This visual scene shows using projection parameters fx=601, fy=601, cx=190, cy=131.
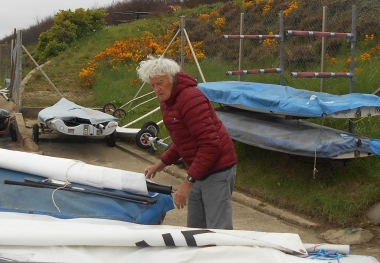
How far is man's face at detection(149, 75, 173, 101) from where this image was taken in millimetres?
4305

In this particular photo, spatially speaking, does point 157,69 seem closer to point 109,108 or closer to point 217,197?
point 217,197

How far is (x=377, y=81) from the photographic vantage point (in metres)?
9.48

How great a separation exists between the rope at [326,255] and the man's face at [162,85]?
1502 mm

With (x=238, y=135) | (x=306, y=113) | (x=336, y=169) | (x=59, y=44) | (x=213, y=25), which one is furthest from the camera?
(x=59, y=44)

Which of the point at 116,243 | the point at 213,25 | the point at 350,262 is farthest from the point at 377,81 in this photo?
the point at 213,25

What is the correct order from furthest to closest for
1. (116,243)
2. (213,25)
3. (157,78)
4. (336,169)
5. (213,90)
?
(213,25) → (213,90) → (336,169) → (157,78) → (116,243)

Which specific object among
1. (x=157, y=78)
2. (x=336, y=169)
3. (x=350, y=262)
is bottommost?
(x=336, y=169)

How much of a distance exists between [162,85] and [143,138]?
657cm

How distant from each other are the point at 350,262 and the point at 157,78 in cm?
181

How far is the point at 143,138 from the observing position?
10.8m

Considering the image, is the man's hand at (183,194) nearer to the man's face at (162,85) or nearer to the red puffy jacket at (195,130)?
the red puffy jacket at (195,130)

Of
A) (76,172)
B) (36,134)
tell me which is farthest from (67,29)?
(76,172)

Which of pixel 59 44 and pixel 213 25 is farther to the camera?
pixel 59 44

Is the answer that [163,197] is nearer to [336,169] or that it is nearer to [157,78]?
[157,78]
